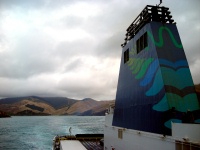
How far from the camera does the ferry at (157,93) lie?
11273 mm

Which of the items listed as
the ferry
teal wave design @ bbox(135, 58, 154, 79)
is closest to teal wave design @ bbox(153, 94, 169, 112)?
the ferry

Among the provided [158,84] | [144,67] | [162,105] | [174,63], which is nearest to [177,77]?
[174,63]

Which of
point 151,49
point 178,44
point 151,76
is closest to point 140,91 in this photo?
point 151,76

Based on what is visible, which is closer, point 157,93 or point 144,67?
point 157,93

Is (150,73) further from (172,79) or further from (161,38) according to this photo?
(161,38)

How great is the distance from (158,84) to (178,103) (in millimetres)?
1543

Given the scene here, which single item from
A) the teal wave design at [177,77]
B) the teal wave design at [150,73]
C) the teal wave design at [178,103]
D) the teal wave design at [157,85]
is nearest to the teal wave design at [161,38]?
the teal wave design at [150,73]

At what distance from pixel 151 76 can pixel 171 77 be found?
4.51 ft

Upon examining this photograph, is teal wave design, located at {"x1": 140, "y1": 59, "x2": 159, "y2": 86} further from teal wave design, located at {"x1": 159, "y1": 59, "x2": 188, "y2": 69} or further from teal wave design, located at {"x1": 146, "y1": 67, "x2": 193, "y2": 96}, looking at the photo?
teal wave design, located at {"x1": 146, "y1": 67, "x2": 193, "y2": 96}

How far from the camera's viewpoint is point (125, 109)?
58.7ft

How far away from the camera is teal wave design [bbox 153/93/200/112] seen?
12.0 m

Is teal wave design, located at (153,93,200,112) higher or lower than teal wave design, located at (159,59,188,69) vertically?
lower

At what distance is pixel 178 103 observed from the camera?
1211 centimetres

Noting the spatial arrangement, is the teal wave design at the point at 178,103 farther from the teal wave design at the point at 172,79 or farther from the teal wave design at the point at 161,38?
the teal wave design at the point at 161,38
